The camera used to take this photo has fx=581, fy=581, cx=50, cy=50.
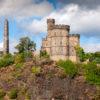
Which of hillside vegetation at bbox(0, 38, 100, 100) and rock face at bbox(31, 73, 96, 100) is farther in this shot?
hillside vegetation at bbox(0, 38, 100, 100)

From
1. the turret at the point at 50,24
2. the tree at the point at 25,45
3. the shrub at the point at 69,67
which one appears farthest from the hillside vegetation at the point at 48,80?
the turret at the point at 50,24

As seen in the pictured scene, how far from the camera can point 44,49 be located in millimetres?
90250

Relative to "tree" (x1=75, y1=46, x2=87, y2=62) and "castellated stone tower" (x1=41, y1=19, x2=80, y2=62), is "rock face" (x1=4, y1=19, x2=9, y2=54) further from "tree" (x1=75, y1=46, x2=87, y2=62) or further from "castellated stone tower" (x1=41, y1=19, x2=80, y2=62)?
"tree" (x1=75, y1=46, x2=87, y2=62)

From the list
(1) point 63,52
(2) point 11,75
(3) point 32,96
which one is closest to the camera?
(3) point 32,96

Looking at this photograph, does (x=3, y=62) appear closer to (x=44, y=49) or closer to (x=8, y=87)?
(x=8, y=87)

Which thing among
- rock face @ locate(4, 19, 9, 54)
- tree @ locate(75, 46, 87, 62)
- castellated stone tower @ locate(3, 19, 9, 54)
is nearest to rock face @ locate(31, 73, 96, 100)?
tree @ locate(75, 46, 87, 62)

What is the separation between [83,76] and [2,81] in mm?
10595

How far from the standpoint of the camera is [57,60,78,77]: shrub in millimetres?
74438

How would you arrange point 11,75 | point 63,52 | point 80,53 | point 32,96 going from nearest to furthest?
1. point 32,96
2. point 11,75
3. point 80,53
4. point 63,52

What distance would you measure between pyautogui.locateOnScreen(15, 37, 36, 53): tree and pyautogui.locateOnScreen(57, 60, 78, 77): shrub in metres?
14.3

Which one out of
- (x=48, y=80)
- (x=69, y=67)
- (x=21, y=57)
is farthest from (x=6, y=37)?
(x=48, y=80)

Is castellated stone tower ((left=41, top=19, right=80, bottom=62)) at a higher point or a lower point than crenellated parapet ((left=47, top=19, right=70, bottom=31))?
lower

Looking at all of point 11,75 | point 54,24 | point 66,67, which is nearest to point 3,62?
point 11,75

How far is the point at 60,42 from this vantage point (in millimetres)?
90438
